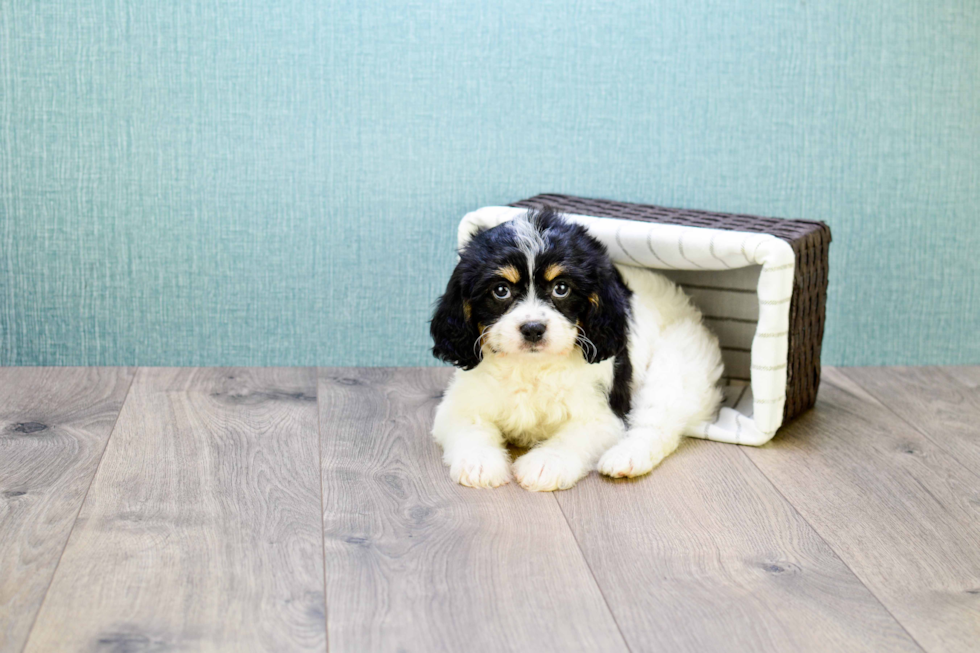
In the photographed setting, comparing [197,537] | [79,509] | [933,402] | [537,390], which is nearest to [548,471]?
[537,390]

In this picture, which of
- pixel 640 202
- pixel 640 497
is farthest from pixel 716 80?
pixel 640 497

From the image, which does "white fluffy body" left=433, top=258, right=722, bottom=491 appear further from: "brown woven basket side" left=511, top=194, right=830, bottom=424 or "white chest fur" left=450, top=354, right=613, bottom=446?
"brown woven basket side" left=511, top=194, right=830, bottom=424

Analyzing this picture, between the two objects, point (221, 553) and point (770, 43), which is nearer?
point (221, 553)

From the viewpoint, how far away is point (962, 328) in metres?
3.25

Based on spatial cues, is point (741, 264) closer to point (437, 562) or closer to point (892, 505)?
point (892, 505)

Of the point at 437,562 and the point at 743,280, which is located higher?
the point at 743,280

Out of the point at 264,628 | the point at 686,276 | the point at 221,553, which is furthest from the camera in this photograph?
the point at 686,276

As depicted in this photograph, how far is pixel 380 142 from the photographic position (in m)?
2.93

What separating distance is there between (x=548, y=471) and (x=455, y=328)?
0.39 m

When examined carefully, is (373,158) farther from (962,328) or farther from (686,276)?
(962,328)

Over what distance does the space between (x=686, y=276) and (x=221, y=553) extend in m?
1.57

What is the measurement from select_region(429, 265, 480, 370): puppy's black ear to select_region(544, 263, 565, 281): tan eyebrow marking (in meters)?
0.20

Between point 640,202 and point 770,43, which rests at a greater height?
point 770,43

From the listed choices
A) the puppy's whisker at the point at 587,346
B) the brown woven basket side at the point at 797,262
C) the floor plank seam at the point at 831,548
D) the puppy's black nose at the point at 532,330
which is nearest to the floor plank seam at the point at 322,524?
the puppy's black nose at the point at 532,330
